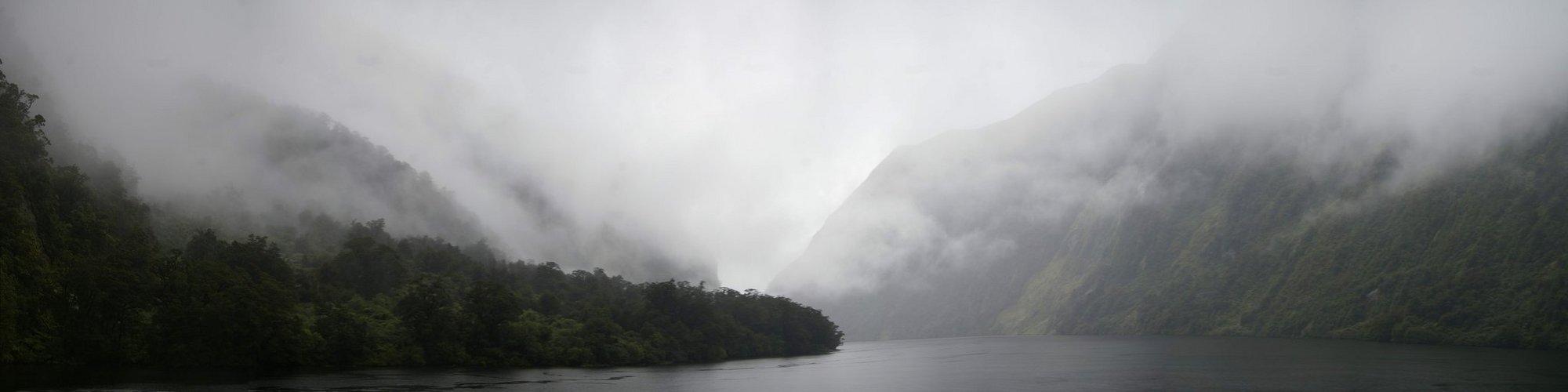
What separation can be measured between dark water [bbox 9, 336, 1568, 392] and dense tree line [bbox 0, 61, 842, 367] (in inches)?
339

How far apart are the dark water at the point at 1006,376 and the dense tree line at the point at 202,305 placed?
861 cm

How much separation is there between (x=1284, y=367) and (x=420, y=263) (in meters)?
164

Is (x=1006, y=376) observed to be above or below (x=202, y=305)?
below

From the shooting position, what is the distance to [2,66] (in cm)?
18512

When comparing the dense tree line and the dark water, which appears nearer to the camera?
the dark water

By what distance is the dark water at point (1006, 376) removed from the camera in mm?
75562

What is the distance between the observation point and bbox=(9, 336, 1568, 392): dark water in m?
75.6

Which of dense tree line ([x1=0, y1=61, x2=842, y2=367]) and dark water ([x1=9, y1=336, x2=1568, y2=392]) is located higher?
dense tree line ([x1=0, y1=61, x2=842, y2=367])

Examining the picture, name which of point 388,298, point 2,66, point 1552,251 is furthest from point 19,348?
point 1552,251

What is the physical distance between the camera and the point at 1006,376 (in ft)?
337

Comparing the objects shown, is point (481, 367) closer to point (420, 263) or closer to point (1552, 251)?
point (420, 263)

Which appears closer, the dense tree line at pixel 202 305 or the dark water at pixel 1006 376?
the dark water at pixel 1006 376

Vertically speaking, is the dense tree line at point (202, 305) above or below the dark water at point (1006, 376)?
above

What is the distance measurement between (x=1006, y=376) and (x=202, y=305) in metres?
88.1
